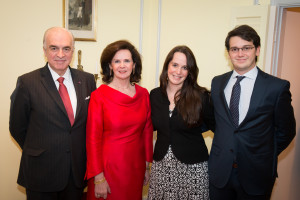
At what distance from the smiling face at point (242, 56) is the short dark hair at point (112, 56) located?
0.80 metres

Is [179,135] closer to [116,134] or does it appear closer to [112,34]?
[116,134]

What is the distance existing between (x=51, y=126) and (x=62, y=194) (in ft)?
1.75

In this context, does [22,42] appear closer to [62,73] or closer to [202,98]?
[62,73]

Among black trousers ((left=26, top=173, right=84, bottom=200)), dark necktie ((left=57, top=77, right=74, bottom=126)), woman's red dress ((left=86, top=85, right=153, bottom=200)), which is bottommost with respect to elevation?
black trousers ((left=26, top=173, right=84, bottom=200))

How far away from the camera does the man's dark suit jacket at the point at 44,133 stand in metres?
1.90

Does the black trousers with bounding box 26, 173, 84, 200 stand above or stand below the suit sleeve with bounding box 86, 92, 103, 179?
below

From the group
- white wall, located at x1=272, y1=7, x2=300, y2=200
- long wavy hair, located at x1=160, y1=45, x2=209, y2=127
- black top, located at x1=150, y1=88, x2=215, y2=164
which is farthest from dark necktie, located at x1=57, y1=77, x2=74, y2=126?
white wall, located at x1=272, y1=7, x2=300, y2=200

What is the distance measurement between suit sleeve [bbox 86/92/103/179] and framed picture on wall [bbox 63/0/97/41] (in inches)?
52.8

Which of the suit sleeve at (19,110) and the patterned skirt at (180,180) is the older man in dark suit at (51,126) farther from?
the patterned skirt at (180,180)

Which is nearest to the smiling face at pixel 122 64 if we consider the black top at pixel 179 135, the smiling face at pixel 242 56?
the black top at pixel 179 135

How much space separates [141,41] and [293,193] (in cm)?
273

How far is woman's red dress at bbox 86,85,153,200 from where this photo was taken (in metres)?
2.01

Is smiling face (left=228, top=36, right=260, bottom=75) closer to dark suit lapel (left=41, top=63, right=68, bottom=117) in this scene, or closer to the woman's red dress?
the woman's red dress

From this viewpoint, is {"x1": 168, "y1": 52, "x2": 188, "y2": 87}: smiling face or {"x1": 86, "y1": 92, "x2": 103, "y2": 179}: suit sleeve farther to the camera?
{"x1": 168, "y1": 52, "x2": 188, "y2": 87}: smiling face
